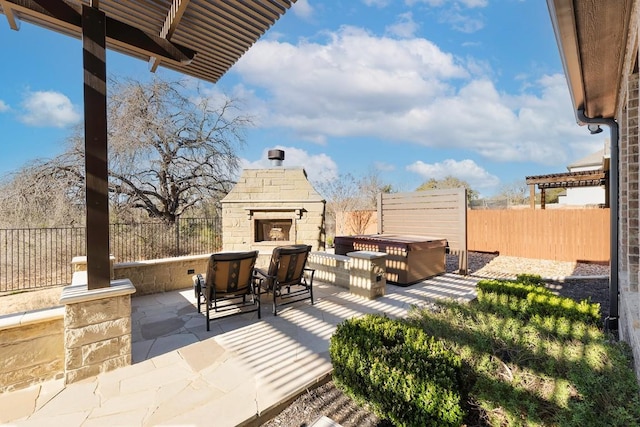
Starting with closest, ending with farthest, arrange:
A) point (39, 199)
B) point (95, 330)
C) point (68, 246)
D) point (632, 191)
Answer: point (95, 330) → point (632, 191) → point (68, 246) → point (39, 199)

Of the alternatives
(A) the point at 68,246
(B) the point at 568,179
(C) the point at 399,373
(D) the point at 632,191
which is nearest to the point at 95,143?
(C) the point at 399,373

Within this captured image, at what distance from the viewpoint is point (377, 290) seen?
5.05 meters

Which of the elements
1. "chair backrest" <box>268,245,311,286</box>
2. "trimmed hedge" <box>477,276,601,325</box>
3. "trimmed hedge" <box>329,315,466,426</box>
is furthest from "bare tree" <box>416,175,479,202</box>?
"trimmed hedge" <box>329,315,466,426</box>

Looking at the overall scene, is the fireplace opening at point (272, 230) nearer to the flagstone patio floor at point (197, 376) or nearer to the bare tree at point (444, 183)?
the flagstone patio floor at point (197, 376)

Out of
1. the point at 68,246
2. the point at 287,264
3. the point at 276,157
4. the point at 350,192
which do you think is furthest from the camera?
the point at 350,192

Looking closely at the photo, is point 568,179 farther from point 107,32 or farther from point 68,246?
point 68,246

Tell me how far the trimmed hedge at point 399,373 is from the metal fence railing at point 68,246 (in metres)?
6.87

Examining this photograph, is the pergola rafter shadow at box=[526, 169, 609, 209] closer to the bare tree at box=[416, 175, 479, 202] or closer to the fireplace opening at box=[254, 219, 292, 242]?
the fireplace opening at box=[254, 219, 292, 242]

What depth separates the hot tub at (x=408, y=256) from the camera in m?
5.98

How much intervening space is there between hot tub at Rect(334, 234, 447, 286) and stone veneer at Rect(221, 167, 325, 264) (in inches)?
52.3

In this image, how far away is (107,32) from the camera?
2805 millimetres

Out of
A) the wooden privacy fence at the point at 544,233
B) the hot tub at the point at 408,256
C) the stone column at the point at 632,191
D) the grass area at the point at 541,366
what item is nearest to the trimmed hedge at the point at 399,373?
the grass area at the point at 541,366

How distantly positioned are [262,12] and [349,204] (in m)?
17.9

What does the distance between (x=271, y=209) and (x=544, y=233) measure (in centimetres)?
924
